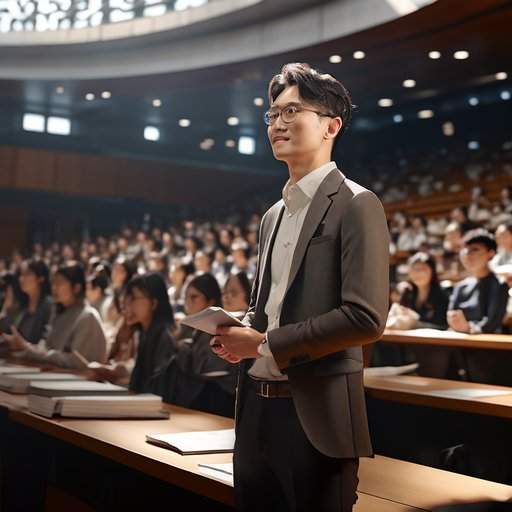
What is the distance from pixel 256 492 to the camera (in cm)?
145

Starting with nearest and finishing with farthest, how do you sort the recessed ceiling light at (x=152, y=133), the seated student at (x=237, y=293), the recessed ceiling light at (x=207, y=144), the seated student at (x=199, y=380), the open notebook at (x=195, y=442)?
the open notebook at (x=195, y=442) < the seated student at (x=199, y=380) < the seated student at (x=237, y=293) < the recessed ceiling light at (x=152, y=133) < the recessed ceiling light at (x=207, y=144)

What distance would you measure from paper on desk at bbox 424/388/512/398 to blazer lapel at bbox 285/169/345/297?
1.58m

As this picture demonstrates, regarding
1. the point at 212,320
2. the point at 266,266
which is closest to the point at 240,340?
the point at 212,320

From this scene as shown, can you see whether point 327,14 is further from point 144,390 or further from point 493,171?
point 144,390

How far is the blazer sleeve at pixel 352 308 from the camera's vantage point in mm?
1360

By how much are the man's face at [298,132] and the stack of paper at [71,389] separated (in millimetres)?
1491

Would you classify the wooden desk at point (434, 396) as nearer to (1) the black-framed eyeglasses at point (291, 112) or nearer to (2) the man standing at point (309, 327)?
(2) the man standing at point (309, 327)

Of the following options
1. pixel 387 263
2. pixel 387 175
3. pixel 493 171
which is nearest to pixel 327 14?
pixel 493 171

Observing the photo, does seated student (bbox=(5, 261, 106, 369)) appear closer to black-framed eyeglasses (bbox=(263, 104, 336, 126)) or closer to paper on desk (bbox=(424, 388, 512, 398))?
paper on desk (bbox=(424, 388, 512, 398))

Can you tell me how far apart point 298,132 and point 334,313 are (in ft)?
1.27

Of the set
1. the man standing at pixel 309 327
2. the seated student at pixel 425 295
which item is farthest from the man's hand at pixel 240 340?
the seated student at pixel 425 295

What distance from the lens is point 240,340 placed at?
1.44 m

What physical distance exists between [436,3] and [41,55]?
7601 mm

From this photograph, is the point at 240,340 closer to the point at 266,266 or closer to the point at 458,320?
the point at 266,266
